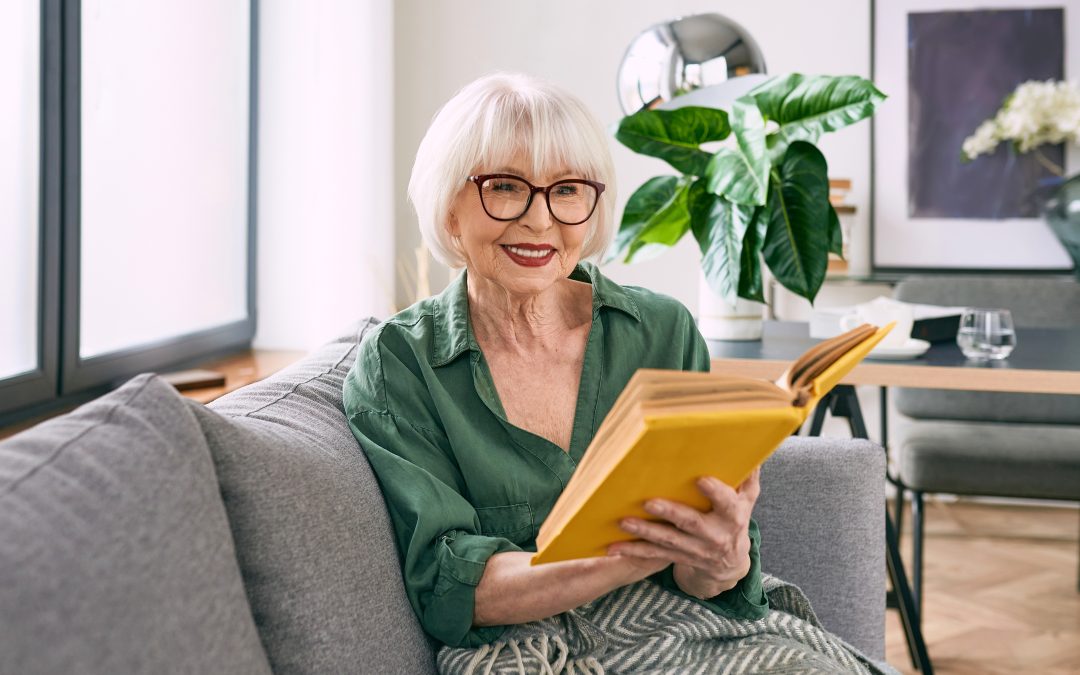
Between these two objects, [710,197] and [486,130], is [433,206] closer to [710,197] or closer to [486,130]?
[486,130]

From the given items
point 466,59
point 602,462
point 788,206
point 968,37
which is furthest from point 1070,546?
point 602,462

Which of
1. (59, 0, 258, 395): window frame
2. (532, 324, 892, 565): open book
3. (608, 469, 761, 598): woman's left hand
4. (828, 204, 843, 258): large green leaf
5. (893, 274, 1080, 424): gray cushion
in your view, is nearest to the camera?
(532, 324, 892, 565): open book

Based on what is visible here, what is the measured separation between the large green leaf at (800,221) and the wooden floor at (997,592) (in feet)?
3.54

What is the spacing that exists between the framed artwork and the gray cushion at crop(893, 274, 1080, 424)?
2.50 ft

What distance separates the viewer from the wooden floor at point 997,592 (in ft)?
8.41

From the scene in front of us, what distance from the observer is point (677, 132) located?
215cm

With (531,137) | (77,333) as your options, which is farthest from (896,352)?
(77,333)

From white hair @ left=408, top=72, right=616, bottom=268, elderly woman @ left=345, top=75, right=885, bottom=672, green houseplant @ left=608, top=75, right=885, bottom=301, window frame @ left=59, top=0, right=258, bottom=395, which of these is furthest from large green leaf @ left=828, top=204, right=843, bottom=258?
window frame @ left=59, top=0, right=258, bottom=395

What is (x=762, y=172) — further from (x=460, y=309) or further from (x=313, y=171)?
(x=313, y=171)

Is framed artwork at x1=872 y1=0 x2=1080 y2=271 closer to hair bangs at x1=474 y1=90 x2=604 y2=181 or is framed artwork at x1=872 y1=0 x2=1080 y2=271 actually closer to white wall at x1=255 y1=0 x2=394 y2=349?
white wall at x1=255 y1=0 x2=394 y2=349

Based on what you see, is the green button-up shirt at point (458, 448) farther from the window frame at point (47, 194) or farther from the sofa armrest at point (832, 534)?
the window frame at point (47, 194)

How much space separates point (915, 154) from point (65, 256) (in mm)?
2933

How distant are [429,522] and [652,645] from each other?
1.00 ft

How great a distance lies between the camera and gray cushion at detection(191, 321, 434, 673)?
98 cm
